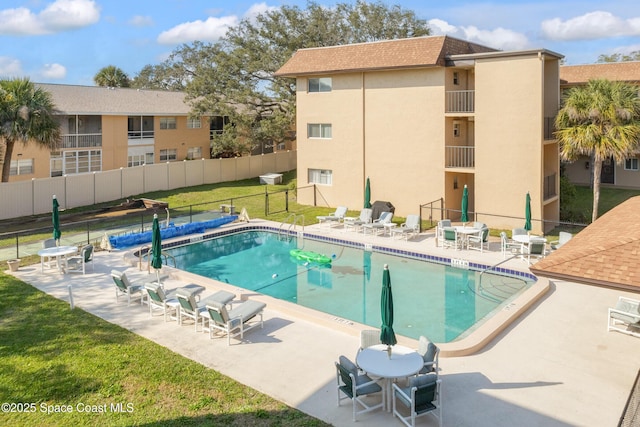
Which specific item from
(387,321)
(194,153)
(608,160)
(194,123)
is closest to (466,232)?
(387,321)

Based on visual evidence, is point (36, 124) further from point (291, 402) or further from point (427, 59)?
point (291, 402)

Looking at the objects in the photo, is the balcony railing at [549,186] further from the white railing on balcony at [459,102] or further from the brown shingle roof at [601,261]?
the brown shingle roof at [601,261]

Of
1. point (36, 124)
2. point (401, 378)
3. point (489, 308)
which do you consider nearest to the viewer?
point (401, 378)

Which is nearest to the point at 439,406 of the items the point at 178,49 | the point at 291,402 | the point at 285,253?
the point at 291,402

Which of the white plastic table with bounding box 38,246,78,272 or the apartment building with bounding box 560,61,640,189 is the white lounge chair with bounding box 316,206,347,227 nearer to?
the white plastic table with bounding box 38,246,78,272

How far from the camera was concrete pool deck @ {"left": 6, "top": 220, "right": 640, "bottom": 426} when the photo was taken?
28.4ft

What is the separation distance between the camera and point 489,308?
49.1 feet

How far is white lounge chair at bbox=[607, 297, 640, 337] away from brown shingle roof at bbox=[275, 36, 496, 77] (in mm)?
14836

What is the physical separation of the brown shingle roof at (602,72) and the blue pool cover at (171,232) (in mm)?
22298

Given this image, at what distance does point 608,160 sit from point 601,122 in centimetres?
1556

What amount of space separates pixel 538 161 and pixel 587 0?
7799mm

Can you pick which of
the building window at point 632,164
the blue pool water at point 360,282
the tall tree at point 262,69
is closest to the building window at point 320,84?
the blue pool water at point 360,282

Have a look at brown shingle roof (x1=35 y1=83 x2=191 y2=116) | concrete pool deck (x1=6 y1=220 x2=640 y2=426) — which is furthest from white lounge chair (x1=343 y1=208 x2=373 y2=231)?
brown shingle roof (x1=35 y1=83 x2=191 y2=116)

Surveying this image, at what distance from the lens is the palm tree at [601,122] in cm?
2108
